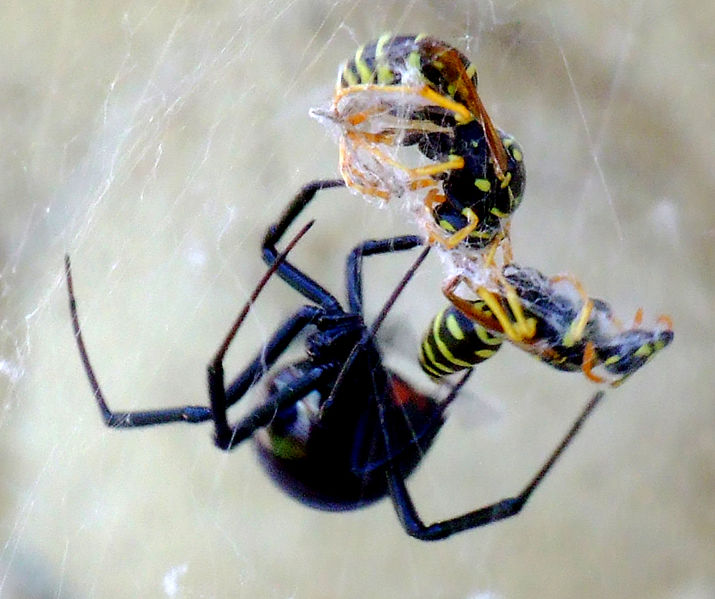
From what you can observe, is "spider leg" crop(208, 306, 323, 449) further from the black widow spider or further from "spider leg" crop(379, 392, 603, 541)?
"spider leg" crop(379, 392, 603, 541)

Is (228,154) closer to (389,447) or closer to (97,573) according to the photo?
(389,447)

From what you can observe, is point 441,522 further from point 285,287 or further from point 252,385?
point 285,287

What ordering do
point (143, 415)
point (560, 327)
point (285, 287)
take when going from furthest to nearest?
point (285, 287) < point (143, 415) < point (560, 327)

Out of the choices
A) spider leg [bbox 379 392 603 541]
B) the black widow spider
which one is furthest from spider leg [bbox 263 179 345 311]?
spider leg [bbox 379 392 603 541]

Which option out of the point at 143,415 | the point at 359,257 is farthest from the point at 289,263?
the point at 143,415

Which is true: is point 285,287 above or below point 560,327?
below

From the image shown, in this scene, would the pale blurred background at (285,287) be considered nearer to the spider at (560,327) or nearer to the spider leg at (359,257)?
the spider leg at (359,257)
